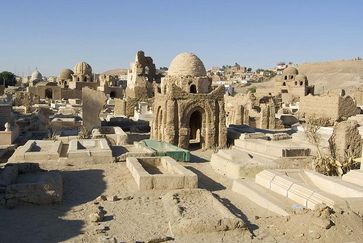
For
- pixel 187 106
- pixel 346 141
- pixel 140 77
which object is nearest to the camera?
pixel 346 141

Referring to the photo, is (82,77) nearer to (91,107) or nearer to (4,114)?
(4,114)

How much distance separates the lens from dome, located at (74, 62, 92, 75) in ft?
170

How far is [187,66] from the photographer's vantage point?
63.1ft

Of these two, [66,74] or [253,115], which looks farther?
[66,74]

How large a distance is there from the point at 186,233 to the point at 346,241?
263 centimetres

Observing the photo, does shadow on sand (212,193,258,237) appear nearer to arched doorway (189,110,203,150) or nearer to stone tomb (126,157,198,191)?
stone tomb (126,157,198,191)

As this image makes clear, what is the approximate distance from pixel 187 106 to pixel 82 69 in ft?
121

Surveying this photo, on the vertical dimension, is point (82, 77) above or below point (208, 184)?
above

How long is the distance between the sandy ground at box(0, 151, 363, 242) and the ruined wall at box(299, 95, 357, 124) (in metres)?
18.7

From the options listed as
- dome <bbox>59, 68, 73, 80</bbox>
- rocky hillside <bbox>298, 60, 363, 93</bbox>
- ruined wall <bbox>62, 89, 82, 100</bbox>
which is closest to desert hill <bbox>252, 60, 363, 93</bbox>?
rocky hillside <bbox>298, 60, 363, 93</bbox>

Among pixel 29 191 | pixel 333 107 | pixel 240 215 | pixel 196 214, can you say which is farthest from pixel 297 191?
pixel 333 107

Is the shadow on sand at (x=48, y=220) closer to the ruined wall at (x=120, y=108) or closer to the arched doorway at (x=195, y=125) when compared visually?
the arched doorway at (x=195, y=125)

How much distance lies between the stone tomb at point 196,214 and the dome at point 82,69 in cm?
4498

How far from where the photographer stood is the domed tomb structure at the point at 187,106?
17.7 meters
